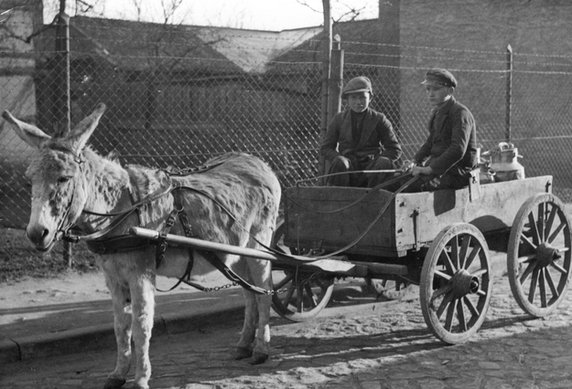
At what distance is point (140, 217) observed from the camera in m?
5.05

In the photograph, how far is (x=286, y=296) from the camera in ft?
22.7

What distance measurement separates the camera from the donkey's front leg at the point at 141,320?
4.96 meters

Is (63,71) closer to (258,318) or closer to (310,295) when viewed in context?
(310,295)

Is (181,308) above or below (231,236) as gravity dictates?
below

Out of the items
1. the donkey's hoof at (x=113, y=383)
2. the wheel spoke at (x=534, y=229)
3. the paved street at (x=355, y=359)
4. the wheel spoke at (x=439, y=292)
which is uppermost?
the wheel spoke at (x=534, y=229)

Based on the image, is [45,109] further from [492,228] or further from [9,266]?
[492,228]

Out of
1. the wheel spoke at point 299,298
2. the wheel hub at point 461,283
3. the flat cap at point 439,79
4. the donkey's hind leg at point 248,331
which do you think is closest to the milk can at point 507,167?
the flat cap at point 439,79

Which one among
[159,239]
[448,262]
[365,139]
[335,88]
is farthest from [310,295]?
[335,88]

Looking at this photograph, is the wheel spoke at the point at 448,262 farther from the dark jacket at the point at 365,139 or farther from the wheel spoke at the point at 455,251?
the dark jacket at the point at 365,139

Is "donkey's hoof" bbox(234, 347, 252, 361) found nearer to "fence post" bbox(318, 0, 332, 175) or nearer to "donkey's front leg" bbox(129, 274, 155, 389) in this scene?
"donkey's front leg" bbox(129, 274, 155, 389)

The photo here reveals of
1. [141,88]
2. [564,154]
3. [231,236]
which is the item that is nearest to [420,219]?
[231,236]

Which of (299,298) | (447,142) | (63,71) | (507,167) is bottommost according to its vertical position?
(299,298)

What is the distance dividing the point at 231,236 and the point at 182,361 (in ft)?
3.52

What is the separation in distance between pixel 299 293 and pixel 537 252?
2.21m
